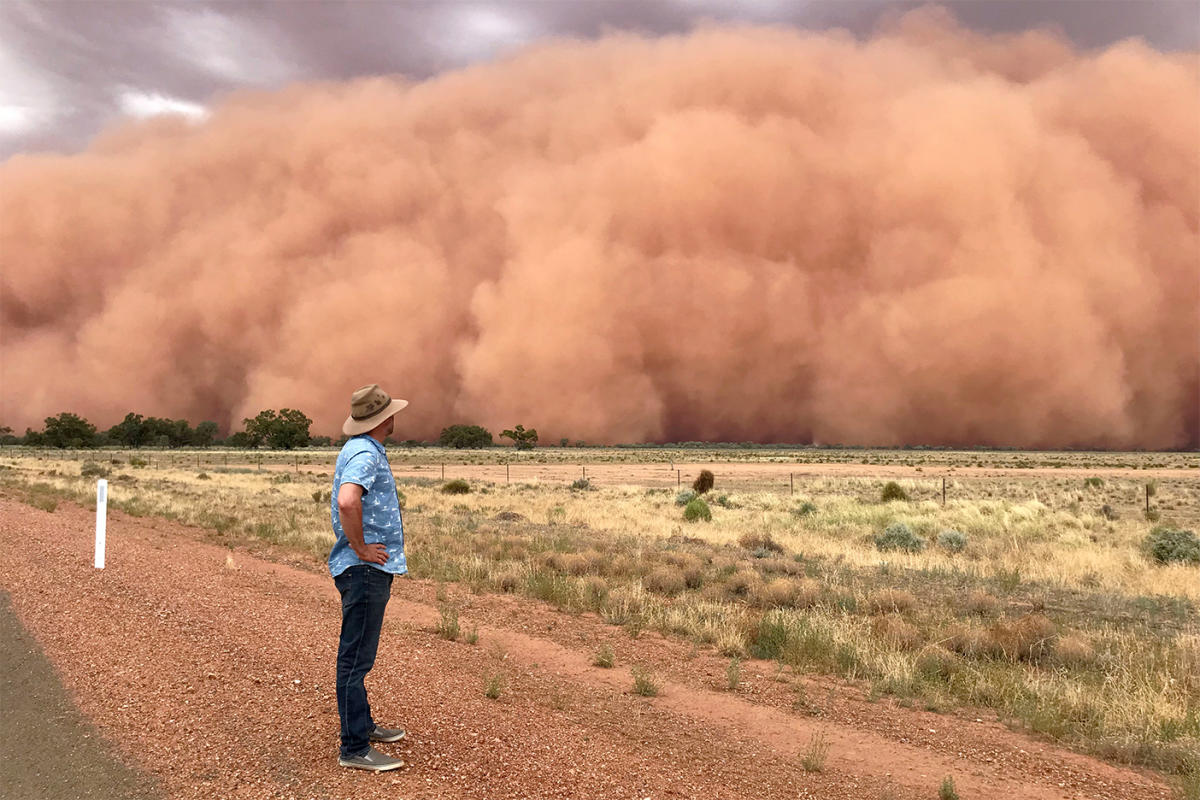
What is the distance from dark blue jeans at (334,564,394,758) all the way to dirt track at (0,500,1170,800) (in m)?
0.22

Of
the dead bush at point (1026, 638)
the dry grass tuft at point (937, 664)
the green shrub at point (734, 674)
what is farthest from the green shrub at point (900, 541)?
the green shrub at point (734, 674)

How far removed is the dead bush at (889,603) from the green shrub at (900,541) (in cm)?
645

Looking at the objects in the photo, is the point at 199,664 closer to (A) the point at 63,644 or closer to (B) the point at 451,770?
(A) the point at 63,644

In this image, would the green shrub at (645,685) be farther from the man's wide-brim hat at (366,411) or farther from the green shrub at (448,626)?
the man's wide-brim hat at (366,411)

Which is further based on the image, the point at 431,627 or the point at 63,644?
the point at 431,627

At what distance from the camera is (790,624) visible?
8.21 meters

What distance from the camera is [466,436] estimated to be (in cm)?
11219

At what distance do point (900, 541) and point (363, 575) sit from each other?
14.6 metres

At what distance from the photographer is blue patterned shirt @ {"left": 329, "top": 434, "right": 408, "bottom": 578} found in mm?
3850

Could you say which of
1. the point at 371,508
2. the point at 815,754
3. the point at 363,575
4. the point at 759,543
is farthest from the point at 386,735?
the point at 759,543

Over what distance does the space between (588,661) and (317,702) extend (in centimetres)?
266

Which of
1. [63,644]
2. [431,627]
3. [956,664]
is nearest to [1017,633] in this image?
[956,664]

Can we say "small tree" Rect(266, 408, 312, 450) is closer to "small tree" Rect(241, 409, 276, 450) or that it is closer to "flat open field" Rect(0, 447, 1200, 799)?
"small tree" Rect(241, 409, 276, 450)

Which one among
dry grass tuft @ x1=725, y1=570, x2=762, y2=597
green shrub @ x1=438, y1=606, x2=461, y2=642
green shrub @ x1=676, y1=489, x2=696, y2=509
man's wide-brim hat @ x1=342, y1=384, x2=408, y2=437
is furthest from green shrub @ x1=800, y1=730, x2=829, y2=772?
green shrub @ x1=676, y1=489, x2=696, y2=509
